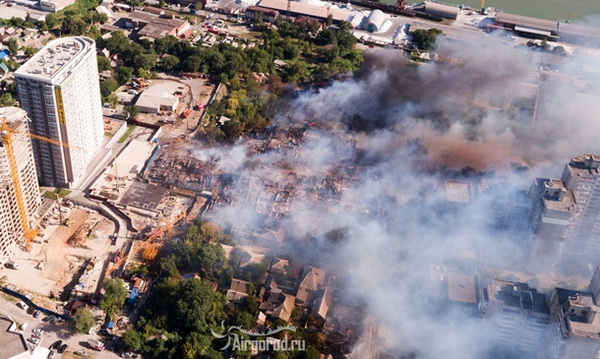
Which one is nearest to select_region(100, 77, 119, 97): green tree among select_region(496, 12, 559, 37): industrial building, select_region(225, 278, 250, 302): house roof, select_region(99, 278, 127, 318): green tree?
select_region(99, 278, 127, 318): green tree

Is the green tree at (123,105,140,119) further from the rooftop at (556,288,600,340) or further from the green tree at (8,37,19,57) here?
the rooftop at (556,288,600,340)

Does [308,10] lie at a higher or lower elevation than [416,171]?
higher

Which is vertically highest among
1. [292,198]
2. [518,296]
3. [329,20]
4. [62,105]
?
[62,105]

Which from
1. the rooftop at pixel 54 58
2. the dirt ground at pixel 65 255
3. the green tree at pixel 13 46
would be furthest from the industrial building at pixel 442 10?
the dirt ground at pixel 65 255

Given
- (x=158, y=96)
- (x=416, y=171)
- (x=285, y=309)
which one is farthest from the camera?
(x=158, y=96)

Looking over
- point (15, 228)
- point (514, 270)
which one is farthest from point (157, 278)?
point (514, 270)

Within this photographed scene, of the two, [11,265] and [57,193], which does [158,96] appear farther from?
[11,265]

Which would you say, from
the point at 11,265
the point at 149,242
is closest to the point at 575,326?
the point at 149,242
